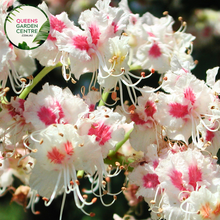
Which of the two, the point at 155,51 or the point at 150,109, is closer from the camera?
the point at 150,109

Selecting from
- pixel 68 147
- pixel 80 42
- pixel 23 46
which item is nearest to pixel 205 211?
pixel 68 147

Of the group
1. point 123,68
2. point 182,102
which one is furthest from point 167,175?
point 123,68

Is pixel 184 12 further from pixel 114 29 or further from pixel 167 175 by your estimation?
pixel 167 175

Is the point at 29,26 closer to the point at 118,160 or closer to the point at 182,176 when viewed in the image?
the point at 118,160

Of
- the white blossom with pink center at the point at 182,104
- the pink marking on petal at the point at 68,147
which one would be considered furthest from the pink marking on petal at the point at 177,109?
the pink marking on petal at the point at 68,147

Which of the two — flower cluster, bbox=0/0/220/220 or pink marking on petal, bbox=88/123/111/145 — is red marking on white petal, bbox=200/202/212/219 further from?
pink marking on petal, bbox=88/123/111/145
